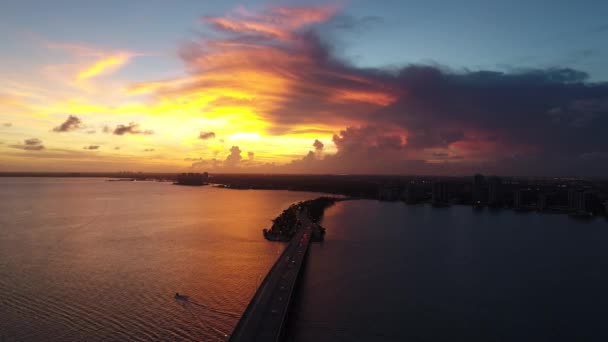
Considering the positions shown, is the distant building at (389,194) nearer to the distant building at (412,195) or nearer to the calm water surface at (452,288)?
the distant building at (412,195)

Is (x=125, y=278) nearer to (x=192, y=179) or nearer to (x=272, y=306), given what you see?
(x=272, y=306)

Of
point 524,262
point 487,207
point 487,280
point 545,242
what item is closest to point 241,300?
point 487,280

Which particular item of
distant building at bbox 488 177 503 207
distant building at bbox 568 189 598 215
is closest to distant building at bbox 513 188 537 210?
distant building at bbox 488 177 503 207

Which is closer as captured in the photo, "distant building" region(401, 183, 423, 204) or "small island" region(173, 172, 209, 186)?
"distant building" region(401, 183, 423, 204)

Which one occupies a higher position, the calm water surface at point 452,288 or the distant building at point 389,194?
the distant building at point 389,194

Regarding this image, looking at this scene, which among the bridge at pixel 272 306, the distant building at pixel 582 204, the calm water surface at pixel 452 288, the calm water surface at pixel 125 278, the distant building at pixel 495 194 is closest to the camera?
the bridge at pixel 272 306

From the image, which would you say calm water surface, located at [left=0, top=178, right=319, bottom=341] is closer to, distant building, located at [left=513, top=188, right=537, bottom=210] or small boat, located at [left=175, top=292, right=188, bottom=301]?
small boat, located at [left=175, top=292, right=188, bottom=301]

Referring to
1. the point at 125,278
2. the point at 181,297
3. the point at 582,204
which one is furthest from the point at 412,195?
the point at 181,297

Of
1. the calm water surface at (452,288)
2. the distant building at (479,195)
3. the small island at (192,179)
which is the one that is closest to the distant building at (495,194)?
the distant building at (479,195)
